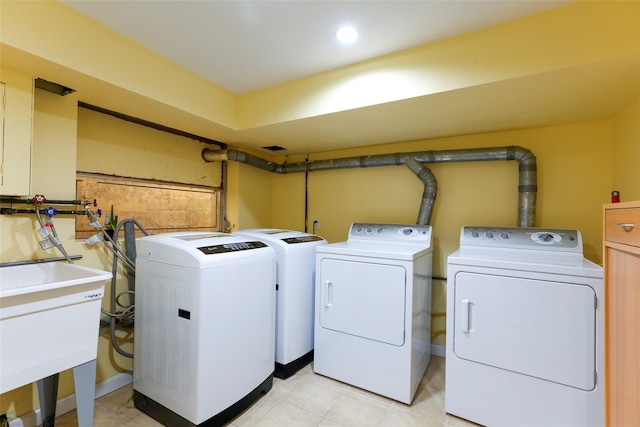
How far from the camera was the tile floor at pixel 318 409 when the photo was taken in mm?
1823

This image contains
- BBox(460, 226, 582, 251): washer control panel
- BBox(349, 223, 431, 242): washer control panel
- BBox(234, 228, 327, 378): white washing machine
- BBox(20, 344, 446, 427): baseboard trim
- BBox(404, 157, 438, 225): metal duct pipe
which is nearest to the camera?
BBox(20, 344, 446, 427): baseboard trim

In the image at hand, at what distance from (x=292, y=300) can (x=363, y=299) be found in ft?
1.91

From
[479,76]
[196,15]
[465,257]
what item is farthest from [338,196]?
[196,15]

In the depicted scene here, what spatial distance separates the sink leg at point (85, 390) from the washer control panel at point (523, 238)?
2492 mm

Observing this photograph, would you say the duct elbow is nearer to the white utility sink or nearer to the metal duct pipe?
the white utility sink

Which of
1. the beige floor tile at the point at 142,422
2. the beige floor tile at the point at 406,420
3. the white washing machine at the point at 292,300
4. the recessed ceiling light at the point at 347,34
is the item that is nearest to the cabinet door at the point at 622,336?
the beige floor tile at the point at 406,420

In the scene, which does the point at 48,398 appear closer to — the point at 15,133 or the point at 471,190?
the point at 15,133

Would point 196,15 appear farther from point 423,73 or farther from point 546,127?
point 546,127

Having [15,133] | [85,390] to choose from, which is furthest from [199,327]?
[15,133]

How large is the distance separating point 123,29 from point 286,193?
7.53 ft

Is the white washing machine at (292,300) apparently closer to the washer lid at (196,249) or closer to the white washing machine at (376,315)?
the white washing machine at (376,315)

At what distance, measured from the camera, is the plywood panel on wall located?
2.19 meters

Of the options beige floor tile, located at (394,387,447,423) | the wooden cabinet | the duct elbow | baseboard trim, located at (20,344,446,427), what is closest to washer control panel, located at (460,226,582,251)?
the wooden cabinet

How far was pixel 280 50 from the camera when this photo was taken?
1.88 meters
